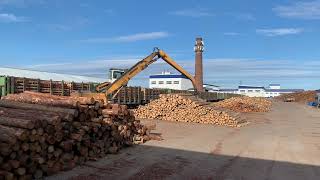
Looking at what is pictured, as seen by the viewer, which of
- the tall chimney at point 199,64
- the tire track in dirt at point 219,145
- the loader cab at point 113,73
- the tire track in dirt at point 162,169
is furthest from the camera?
the tall chimney at point 199,64

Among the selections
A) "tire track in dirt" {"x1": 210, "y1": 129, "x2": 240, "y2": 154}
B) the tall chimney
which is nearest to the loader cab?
"tire track in dirt" {"x1": 210, "y1": 129, "x2": 240, "y2": 154}

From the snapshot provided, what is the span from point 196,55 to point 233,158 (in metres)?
53.8

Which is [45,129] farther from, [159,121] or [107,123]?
[159,121]

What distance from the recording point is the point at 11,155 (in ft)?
30.9

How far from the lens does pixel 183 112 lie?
26.6m

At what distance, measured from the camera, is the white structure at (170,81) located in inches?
3711

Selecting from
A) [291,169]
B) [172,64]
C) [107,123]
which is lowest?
[291,169]

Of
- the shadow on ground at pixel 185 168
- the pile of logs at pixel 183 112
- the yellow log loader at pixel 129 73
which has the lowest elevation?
the shadow on ground at pixel 185 168

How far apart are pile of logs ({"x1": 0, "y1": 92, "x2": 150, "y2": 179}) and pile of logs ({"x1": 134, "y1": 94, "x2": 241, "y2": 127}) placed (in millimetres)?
11234

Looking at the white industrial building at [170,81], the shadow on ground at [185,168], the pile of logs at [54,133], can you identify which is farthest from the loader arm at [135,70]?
the white industrial building at [170,81]

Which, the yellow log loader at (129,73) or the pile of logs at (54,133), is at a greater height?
the yellow log loader at (129,73)

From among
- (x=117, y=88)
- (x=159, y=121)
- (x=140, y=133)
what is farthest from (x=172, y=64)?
(x=140, y=133)

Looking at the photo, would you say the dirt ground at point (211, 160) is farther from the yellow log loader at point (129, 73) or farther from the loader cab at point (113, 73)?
the loader cab at point (113, 73)

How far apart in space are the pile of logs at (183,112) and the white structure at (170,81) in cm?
6185
